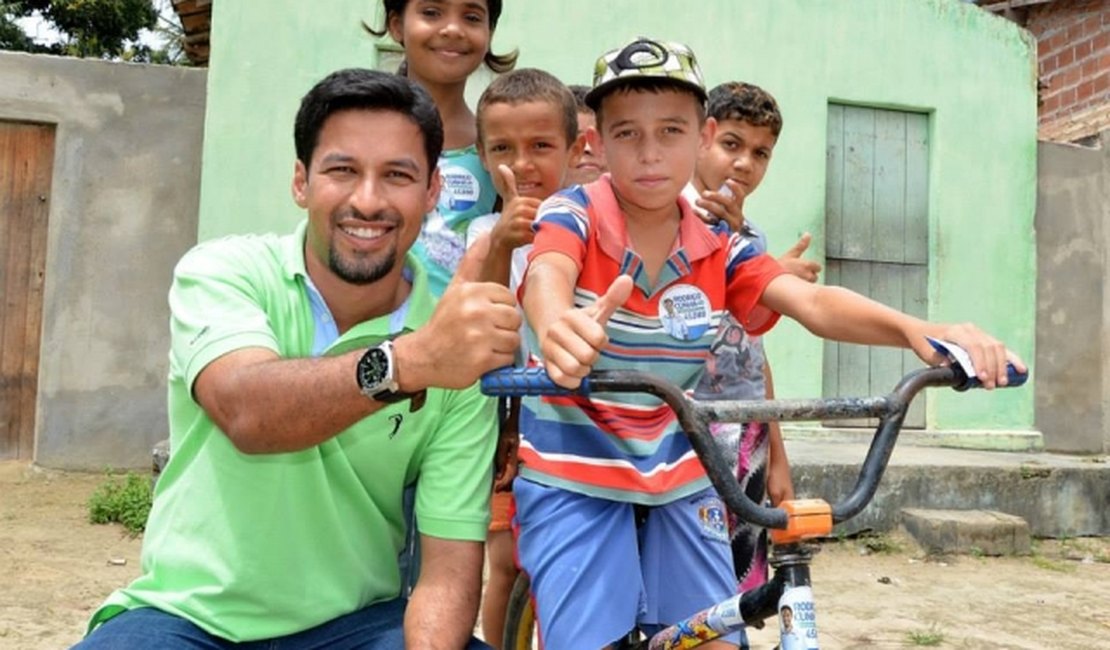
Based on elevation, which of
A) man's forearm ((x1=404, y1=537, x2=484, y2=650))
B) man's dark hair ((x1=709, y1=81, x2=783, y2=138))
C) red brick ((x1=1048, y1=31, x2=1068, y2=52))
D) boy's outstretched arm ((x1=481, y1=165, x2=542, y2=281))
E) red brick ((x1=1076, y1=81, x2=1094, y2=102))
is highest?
red brick ((x1=1048, y1=31, x2=1068, y2=52))

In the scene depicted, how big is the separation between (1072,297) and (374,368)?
8.52 metres

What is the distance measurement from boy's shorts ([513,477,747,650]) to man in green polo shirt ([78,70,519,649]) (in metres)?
0.14

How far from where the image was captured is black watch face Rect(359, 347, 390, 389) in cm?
165

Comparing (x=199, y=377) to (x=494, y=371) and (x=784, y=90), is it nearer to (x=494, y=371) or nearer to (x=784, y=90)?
(x=494, y=371)

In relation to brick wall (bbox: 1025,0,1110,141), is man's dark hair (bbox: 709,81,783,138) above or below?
below

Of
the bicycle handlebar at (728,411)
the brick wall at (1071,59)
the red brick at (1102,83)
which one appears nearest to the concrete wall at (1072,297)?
the brick wall at (1071,59)

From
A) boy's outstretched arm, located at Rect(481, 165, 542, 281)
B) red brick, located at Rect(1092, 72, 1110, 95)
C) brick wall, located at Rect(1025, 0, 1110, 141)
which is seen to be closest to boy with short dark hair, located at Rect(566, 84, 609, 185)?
boy's outstretched arm, located at Rect(481, 165, 542, 281)

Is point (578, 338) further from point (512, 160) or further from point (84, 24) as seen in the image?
point (84, 24)

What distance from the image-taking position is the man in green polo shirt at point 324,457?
1.90m

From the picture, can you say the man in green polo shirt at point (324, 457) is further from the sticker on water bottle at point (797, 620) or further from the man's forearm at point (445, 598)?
the sticker on water bottle at point (797, 620)

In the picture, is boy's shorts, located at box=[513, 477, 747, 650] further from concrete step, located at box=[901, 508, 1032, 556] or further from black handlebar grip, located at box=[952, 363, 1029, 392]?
concrete step, located at box=[901, 508, 1032, 556]

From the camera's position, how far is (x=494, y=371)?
1638mm

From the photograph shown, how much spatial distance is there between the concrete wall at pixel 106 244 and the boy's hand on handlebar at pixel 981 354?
6422 millimetres

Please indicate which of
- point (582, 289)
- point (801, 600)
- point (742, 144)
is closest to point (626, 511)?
point (582, 289)
